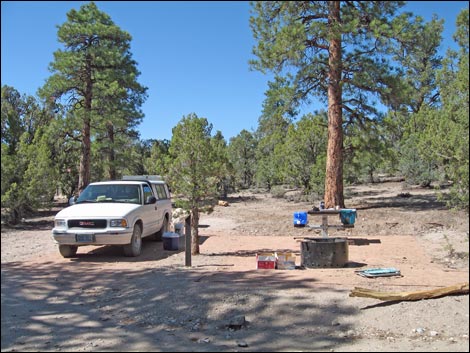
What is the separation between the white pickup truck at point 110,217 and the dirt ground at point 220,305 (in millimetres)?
494

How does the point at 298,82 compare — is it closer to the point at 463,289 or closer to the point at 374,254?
the point at 374,254

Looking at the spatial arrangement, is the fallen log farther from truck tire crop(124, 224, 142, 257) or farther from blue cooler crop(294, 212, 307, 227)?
blue cooler crop(294, 212, 307, 227)

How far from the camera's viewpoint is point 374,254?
10508 mm

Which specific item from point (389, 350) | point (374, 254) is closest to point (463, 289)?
point (389, 350)

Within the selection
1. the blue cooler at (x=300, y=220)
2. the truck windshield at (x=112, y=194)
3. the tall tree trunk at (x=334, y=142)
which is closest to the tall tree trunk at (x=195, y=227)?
the truck windshield at (x=112, y=194)

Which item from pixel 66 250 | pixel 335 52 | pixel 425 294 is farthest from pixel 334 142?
pixel 425 294

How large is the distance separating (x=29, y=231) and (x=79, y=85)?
7.86m

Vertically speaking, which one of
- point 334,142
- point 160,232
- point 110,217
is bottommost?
point 160,232

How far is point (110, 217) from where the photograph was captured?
31.7ft

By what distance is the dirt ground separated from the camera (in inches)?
185

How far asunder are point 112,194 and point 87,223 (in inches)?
55.0

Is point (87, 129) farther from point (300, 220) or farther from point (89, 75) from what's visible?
point (300, 220)

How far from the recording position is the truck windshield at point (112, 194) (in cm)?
1064

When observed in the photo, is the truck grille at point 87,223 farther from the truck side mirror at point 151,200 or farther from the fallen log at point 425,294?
the fallen log at point 425,294
